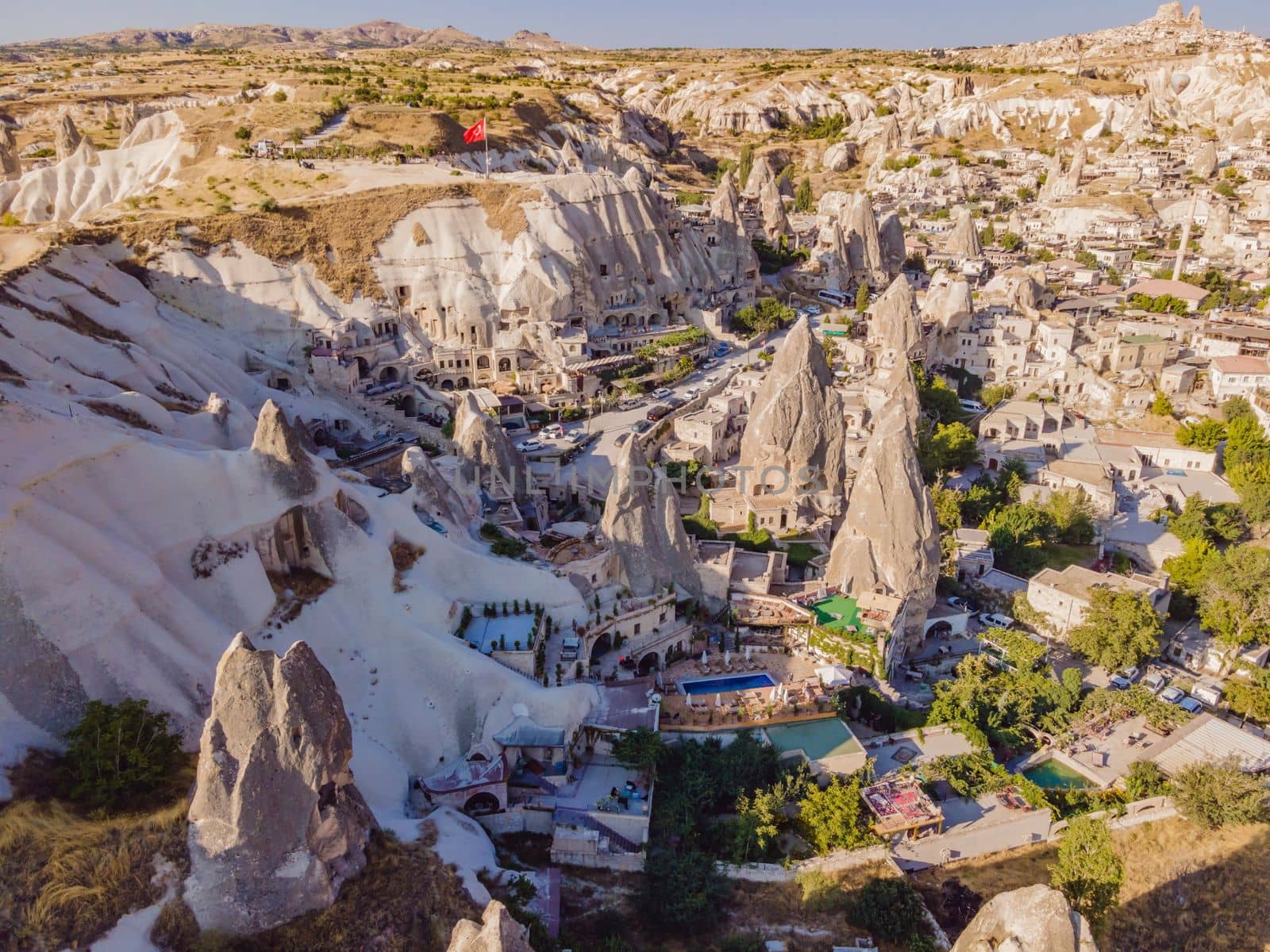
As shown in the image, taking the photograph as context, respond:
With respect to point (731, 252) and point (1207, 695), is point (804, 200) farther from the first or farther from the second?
point (1207, 695)

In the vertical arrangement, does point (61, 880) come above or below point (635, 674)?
above

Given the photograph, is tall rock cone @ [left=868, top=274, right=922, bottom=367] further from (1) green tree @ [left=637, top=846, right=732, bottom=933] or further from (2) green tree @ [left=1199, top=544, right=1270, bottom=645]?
(1) green tree @ [left=637, top=846, right=732, bottom=933]

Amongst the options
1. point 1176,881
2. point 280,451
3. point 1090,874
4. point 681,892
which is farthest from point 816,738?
point 280,451

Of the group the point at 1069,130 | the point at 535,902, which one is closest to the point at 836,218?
the point at 1069,130

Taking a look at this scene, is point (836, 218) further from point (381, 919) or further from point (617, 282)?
point (381, 919)

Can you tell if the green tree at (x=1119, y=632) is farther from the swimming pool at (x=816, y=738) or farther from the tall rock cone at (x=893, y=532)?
the swimming pool at (x=816, y=738)

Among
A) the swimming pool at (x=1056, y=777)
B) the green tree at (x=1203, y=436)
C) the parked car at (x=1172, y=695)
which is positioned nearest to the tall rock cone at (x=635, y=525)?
the swimming pool at (x=1056, y=777)
